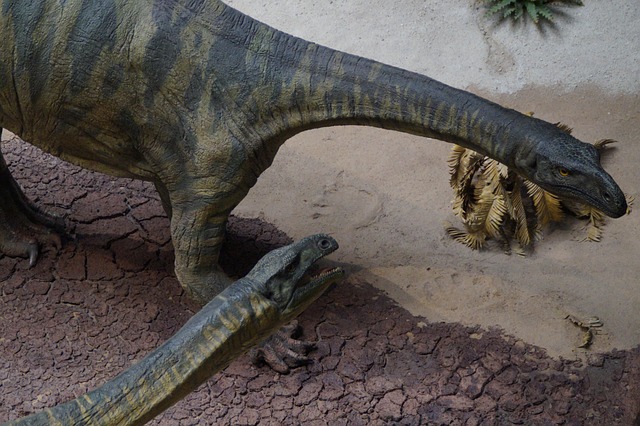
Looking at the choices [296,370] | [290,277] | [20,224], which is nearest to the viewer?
[290,277]

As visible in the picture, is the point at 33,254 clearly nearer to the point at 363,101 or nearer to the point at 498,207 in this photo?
the point at 363,101

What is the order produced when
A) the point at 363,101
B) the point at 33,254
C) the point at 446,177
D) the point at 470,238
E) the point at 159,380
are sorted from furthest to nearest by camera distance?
1. the point at 446,177
2. the point at 470,238
3. the point at 33,254
4. the point at 363,101
5. the point at 159,380

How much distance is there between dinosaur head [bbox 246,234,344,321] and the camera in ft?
10.2

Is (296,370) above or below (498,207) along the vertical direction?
below

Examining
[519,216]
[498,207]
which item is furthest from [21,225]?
[519,216]

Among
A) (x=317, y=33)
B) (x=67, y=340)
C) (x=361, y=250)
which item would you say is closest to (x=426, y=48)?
(x=317, y=33)

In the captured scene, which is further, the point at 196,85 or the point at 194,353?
the point at 196,85

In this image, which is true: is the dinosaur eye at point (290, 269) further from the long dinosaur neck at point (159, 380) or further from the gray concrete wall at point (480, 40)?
the gray concrete wall at point (480, 40)

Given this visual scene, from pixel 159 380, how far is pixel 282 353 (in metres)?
2.15

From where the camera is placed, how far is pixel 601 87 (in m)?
6.68

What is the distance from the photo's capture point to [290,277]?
315 centimetres

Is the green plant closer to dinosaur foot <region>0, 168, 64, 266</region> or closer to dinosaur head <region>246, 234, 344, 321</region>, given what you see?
dinosaur foot <region>0, 168, 64, 266</region>

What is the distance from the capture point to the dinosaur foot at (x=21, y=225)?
5.48m

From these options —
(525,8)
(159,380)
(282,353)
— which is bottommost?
(159,380)
